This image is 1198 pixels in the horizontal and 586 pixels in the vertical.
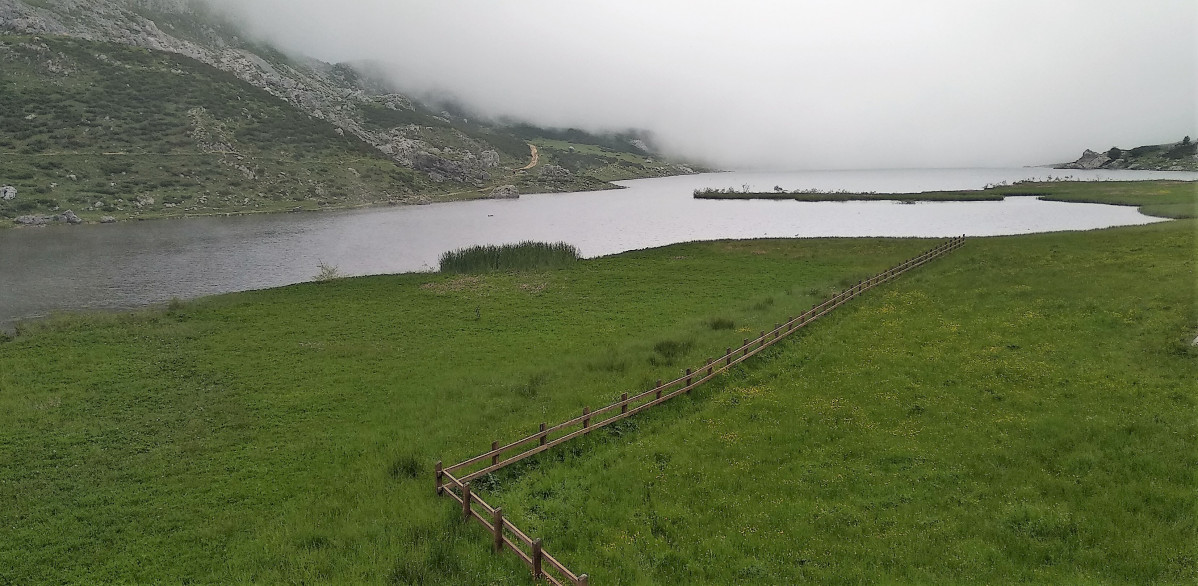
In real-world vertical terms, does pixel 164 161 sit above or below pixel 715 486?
above

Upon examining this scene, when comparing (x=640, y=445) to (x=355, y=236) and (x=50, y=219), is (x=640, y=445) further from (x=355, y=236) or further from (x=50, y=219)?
(x=50, y=219)

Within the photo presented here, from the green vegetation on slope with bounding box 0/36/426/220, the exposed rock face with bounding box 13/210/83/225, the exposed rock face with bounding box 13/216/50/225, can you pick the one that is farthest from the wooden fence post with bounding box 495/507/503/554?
the green vegetation on slope with bounding box 0/36/426/220

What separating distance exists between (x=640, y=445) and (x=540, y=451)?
4.20 meters

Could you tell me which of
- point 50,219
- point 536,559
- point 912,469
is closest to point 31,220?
point 50,219

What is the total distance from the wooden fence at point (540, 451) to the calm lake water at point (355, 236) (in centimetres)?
5506

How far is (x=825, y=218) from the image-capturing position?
447 ft

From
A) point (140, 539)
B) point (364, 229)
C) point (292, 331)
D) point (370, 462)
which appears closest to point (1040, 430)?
point (370, 462)

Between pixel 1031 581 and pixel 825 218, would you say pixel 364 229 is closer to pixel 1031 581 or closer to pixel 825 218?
pixel 825 218

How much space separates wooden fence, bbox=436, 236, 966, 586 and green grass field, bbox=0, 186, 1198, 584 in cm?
62

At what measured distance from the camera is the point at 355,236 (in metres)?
118

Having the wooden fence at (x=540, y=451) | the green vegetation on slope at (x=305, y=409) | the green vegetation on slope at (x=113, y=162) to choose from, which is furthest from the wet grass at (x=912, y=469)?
the green vegetation on slope at (x=113, y=162)

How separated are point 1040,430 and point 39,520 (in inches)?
1465

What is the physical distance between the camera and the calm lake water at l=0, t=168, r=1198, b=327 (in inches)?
2657

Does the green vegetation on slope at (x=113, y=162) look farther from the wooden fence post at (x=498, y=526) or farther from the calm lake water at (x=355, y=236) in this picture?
the wooden fence post at (x=498, y=526)
